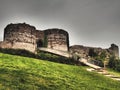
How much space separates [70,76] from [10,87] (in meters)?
9.29

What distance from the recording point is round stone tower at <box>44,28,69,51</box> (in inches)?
2227

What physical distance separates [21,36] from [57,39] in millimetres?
7916

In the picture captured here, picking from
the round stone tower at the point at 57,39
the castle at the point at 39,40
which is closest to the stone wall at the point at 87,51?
the castle at the point at 39,40

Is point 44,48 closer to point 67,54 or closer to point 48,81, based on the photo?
point 67,54

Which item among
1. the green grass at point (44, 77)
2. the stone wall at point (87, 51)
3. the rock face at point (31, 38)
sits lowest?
the green grass at point (44, 77)

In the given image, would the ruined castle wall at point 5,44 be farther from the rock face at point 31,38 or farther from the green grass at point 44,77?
the green grass at point 44,77

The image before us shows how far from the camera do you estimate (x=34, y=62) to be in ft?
125

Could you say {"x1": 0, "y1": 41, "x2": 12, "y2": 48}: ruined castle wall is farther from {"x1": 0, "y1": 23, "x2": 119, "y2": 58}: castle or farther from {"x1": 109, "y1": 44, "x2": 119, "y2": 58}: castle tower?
{"x1": 109, "y1": 44, "x2": 119, "y2": 58}: castle tower

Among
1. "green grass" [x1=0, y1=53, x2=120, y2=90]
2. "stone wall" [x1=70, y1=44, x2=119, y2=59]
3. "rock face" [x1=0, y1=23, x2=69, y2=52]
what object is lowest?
"green grass" [x1=0, y1=53, x2=120, y2=90]

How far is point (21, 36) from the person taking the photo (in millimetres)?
51000

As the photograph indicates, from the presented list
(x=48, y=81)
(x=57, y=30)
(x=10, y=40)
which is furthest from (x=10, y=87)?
(x=57, y=30)

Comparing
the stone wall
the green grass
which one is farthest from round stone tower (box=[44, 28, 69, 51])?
the green grass

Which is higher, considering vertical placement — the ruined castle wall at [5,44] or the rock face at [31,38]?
the rock face at [31,38]

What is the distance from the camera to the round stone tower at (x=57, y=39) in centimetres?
5656
